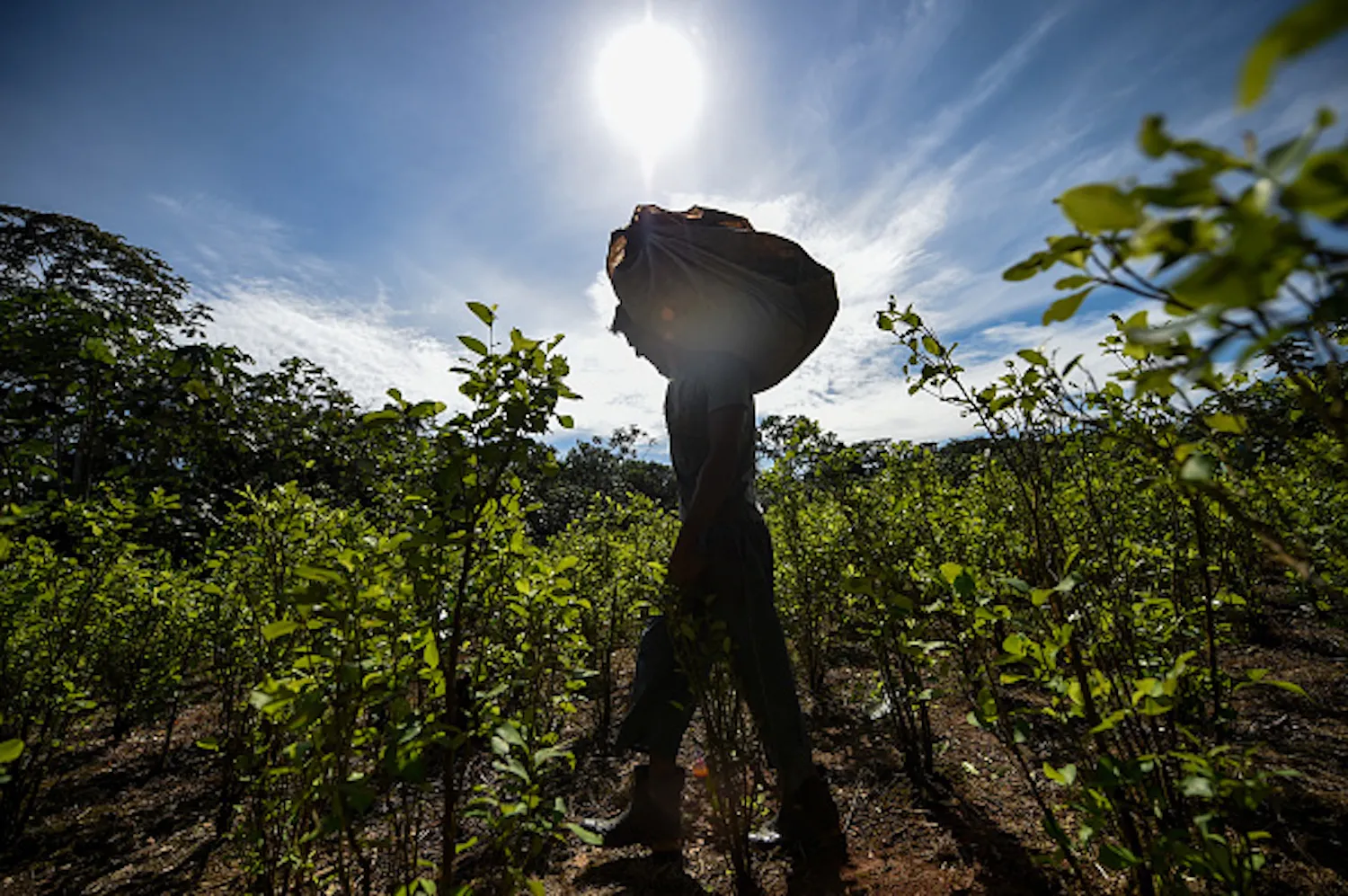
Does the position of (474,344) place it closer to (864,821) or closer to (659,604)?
(659,604)

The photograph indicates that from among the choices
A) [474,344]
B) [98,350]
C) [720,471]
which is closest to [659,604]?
[720,471]

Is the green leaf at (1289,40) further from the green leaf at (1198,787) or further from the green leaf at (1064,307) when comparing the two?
the green leaf at (1198,787)

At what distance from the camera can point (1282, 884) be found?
70.9 inches

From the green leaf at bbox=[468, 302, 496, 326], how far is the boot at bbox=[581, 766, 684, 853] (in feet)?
7.28

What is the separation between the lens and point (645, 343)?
3.04 meters

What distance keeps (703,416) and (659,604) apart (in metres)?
0.90

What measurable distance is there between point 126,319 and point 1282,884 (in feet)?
23.1

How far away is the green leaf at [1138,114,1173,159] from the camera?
42cm

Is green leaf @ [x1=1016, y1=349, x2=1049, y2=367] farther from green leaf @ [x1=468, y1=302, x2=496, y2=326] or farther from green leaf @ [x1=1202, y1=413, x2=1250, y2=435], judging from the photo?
green leaf @ [x1=468, y1=302, x2=496, y2=326]

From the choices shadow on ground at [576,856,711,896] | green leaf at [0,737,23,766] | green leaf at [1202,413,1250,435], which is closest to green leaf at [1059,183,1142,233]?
green leaf at [1202,413,1250,435]

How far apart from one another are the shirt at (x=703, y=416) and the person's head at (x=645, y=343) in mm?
209

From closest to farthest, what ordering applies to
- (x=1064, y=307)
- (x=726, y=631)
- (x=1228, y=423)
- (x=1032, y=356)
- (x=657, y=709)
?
(x=1064, y=307)
(x=1228, y=423)
(x=1032, y=356)
(x=726, y=631)
(x=657, y=709)

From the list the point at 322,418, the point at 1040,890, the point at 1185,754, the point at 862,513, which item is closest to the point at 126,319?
the point at 322,418

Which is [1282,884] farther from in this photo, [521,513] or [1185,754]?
[521,513]
